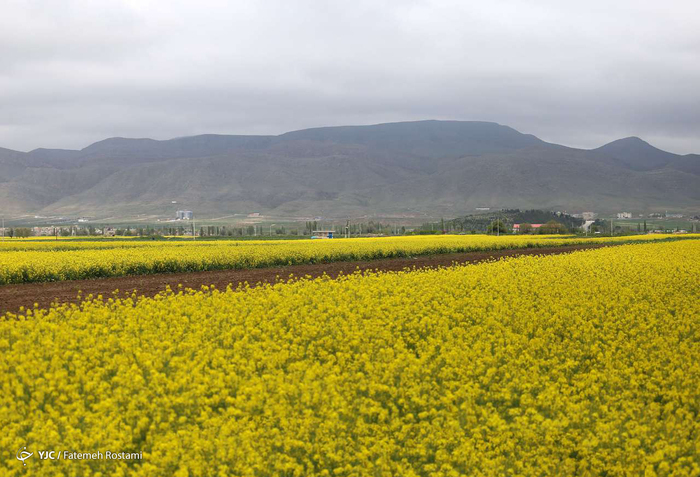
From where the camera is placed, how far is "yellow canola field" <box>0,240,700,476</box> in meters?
6.31

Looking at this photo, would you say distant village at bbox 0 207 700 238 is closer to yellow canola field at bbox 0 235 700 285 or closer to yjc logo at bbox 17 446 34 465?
yellow canola field at bbox 0 235 700 285

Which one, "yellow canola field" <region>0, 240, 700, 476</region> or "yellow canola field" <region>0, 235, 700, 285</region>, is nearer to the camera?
"yellow canola field" <region>0, 240, 700, 476</region>

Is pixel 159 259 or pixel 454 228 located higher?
pixel 454 228

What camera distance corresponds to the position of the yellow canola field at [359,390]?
249 inches

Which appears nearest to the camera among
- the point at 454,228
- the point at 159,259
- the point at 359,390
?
the point at 359,390

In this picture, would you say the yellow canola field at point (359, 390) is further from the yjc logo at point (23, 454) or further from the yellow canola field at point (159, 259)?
the yellow canola field at point (159, 259)

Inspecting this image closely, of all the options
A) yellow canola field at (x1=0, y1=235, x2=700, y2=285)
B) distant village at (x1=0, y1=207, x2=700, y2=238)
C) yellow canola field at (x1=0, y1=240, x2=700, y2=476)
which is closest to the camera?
yellow canola field at (x1=0, y1=240, x2=700, y2=476)

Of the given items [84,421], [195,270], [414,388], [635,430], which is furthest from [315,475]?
[195,270]

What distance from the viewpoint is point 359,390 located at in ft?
26.6

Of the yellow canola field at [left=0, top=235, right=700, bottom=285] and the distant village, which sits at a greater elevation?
the distant village

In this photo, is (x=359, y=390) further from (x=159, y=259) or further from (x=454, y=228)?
(x=454, y=228)

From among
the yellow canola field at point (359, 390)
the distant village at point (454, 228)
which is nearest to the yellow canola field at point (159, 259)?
the yellow canola field at point (359, 390)

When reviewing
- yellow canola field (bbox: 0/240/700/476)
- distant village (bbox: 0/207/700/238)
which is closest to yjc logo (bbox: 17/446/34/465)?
yellow canola field (bbox: 0/240/700/476)

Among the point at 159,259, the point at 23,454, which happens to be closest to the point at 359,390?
the point at 23,454
